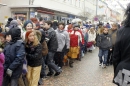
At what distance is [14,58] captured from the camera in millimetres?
4574

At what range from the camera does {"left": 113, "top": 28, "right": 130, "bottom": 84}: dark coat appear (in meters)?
3.08

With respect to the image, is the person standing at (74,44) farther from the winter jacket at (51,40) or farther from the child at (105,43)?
the winter jacket at (51,40)

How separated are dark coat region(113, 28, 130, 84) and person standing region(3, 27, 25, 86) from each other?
2068 mm

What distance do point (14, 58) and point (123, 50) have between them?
2.29m

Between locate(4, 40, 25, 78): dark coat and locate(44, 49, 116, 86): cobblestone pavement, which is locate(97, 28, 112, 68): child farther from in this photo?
locate(4, 40, 25, 78): dark coat

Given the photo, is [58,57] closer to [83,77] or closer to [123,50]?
[83,77]

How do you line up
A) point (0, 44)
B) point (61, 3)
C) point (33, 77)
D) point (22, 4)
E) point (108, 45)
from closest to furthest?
point (0, 44), point (33, 77), point (108, 45), point (22, 4), point (61, 3)

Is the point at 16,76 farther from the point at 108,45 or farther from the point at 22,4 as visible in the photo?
the point at 22,4

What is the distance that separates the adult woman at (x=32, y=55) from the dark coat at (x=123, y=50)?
2.43 m

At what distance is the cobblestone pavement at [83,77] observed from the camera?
6.61m

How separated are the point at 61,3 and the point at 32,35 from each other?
25573 mm

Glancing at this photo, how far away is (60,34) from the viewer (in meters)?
7.89

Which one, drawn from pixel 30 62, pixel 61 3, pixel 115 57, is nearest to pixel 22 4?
pixel 61 3

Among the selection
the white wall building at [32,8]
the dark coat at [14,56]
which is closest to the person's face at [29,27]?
the dark coat at [14,56]
